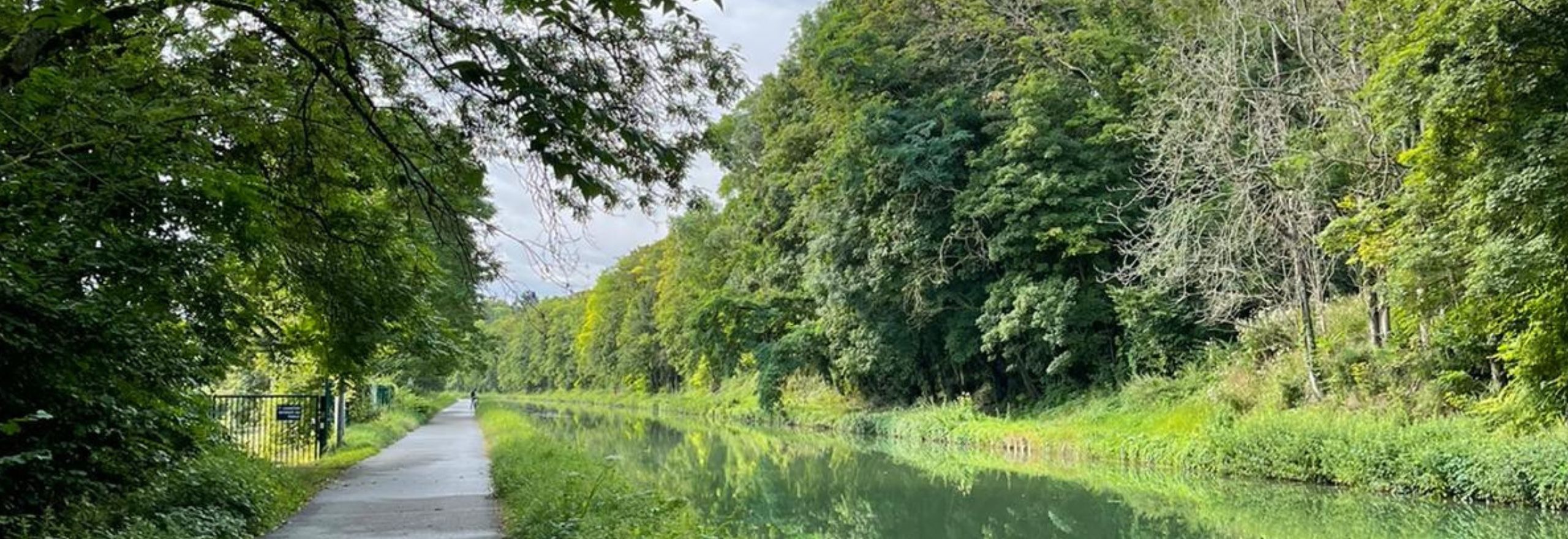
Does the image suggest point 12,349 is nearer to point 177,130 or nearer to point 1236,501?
point 177,130

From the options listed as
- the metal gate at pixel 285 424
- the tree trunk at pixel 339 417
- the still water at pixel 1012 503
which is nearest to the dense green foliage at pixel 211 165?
the still water at pixel 1012 503

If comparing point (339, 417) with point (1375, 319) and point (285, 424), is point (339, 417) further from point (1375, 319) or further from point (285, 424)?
point (1375, 319)

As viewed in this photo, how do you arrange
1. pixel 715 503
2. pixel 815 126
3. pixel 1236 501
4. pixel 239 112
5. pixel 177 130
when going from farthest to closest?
pixel 815 126
pixel 715 503
pixel 1236 501
pixel 239 112
pixel 177 130

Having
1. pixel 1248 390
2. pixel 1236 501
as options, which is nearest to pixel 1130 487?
pixel 1236 501

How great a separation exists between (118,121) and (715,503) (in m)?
11.5

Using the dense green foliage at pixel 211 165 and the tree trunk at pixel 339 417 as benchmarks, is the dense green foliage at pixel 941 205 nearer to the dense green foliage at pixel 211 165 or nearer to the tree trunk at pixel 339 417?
the tree trunk at pixel 339 417

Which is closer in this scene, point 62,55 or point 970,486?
point 62,55

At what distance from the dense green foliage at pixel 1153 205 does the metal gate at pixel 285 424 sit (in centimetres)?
373

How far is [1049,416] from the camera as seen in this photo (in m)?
24.4

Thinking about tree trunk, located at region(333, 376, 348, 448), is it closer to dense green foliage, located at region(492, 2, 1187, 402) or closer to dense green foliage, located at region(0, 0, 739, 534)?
dense green foliage, located at region(492, 2, 1187, 402)

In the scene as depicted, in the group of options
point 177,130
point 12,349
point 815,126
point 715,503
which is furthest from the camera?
point 815,126

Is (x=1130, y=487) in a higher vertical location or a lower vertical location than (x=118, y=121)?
lower

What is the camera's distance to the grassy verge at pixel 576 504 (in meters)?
8.14

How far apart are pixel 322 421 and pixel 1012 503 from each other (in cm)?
1211
